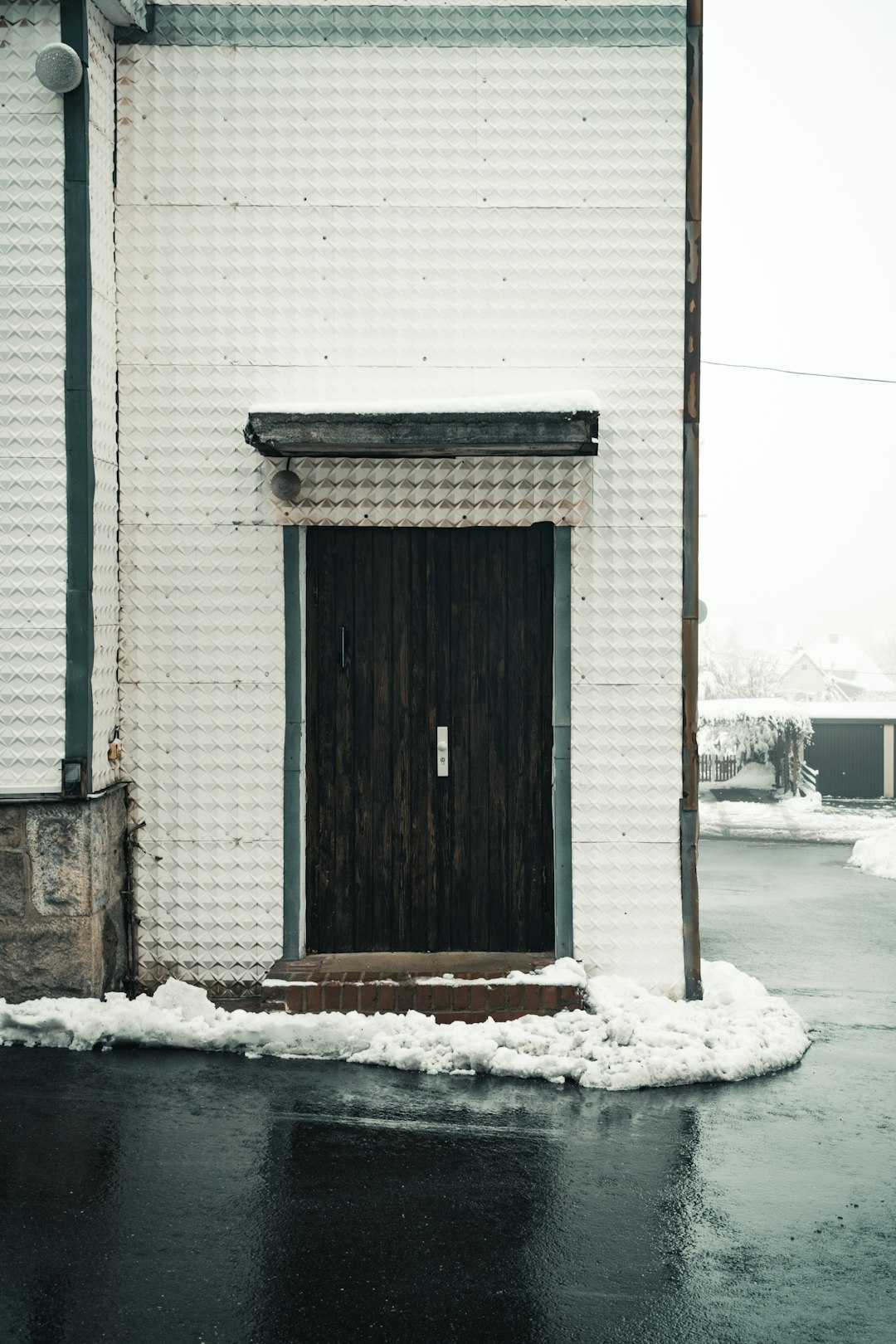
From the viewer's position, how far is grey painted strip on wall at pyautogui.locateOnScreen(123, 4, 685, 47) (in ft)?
20.5

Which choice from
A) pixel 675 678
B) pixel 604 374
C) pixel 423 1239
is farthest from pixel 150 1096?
pixel 604 374

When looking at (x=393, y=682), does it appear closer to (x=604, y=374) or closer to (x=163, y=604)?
(x=163, y=604)

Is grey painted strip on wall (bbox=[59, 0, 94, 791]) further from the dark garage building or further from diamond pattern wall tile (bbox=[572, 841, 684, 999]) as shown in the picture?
the dark garage building

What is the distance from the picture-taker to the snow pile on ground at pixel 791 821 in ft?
56.4

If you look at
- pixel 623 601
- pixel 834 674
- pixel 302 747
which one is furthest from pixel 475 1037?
pixel 834 674

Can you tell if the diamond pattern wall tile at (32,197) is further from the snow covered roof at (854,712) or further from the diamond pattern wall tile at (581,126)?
the snow covered roof at (854,712)

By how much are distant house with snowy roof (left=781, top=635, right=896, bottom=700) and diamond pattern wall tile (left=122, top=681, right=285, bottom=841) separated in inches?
2371

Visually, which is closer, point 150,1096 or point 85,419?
point 150,1096

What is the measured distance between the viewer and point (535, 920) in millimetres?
6457

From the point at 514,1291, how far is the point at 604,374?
466 centimetres

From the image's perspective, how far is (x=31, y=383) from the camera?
19.1 feet

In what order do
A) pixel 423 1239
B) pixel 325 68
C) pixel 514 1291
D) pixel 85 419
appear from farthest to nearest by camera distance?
pixel 325 68
pixel 85 419
pixel 423 1239
pixel 514 1291

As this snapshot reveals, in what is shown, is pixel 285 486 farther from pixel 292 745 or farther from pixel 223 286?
pixel 292 745

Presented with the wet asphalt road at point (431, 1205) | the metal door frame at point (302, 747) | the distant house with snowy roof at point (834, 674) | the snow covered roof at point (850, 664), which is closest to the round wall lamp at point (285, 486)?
the metal door frame at point (302, 747)
